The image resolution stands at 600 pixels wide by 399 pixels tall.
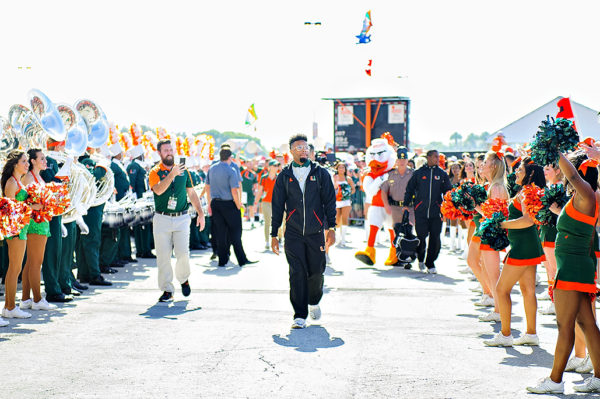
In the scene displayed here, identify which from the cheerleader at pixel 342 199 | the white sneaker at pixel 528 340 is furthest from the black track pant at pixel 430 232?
the white sneaker at pixel 528 340

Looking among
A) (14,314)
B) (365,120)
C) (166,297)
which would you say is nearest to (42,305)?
(14,314)

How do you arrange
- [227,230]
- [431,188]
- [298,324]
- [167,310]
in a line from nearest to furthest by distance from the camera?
[298,324] < [167,310] < [431,188] < [227,230]

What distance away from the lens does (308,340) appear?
7.93 meters

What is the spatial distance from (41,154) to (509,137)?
98.5 ft

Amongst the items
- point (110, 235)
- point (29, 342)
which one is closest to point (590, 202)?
point (29, 342)

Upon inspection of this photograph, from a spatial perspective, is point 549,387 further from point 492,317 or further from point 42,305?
point 42,305

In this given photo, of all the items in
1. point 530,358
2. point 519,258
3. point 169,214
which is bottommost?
point 530,358

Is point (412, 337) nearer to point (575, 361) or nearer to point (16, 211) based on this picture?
point (575, 361)

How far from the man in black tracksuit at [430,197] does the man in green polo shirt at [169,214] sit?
14.6 feet

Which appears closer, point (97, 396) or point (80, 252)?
point (97, 396)

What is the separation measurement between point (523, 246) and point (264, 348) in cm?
252

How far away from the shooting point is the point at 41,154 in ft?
30.9

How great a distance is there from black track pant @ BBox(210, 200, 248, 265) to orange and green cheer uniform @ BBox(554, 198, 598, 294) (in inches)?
361

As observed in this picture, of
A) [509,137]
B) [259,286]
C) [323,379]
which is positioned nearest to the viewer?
[323,379]
